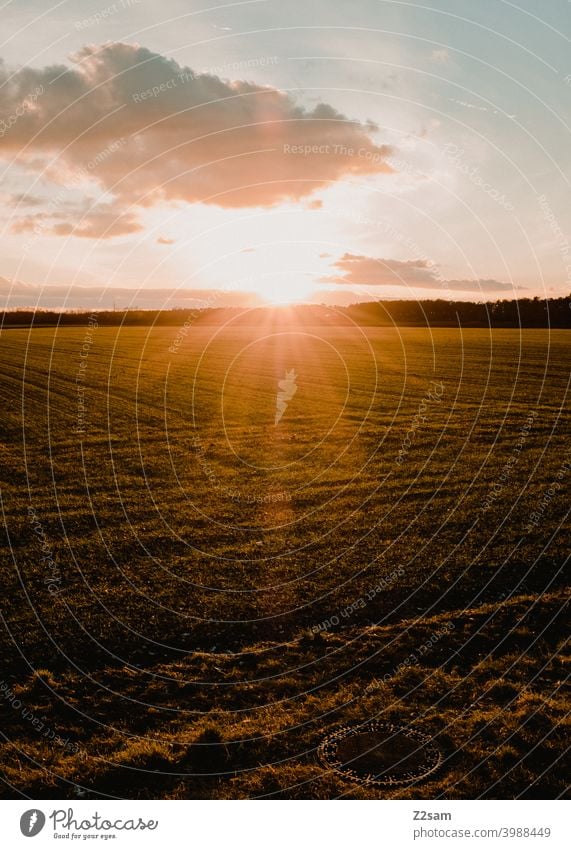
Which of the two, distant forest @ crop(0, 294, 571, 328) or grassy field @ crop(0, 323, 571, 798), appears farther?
distant forest @ crop(0, 294, 571, 328)

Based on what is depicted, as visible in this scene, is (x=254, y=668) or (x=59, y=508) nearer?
(x=254, y=668)

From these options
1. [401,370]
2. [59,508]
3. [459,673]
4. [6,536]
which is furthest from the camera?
[401,370]

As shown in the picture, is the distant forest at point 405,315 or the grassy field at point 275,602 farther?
the distant forest at point 405,315

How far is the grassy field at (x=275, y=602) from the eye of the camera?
751 cm

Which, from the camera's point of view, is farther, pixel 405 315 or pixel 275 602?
pixel 405 315

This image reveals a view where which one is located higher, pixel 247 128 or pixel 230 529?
pixel 247 128

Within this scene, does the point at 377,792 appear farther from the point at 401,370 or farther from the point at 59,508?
the point at 401,370

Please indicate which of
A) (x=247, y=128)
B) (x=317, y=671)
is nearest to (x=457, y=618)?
(x=317, y=671)

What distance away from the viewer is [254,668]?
9.32 m

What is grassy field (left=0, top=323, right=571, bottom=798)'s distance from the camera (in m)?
7.51

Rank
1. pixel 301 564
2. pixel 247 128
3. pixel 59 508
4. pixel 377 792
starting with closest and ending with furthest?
pixel 377 792
pixel 301 564
pixel 59 508
pixel 247 128

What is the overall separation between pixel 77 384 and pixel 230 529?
2591 centimetres

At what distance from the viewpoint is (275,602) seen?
11.4 m

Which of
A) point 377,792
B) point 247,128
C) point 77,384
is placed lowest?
point 377,792
